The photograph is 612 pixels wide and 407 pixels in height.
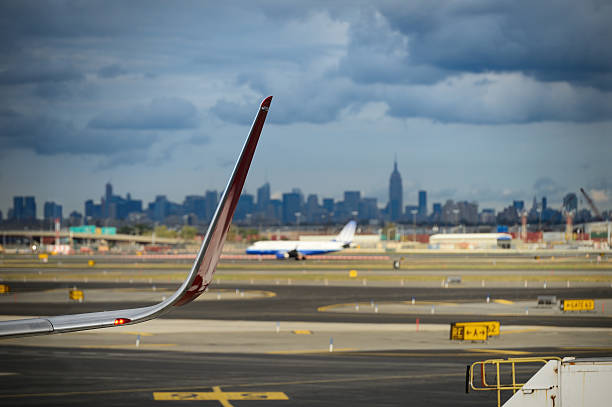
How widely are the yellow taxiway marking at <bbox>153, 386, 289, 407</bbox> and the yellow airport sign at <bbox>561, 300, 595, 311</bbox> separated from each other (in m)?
48.3

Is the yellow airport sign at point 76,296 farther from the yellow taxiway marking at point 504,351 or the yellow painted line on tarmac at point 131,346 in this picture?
the yellow taxiway marking at point 504,351

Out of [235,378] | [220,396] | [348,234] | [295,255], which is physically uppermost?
[348,234]

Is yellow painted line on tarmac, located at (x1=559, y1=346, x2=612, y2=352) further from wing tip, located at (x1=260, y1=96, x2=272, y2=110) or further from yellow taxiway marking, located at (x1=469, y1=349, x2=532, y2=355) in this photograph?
wing tip, located at (x1=260, y1=96, x2=272, y2=110)

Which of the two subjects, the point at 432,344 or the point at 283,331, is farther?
the point at 283,331

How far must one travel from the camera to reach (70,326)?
36.0ft

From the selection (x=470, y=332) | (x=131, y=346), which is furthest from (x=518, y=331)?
(x=131, y=346)

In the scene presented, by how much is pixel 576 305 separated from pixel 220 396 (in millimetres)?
51641

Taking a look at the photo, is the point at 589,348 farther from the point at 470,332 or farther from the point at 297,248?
the point at 297,248

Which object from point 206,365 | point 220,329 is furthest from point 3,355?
point 220,329

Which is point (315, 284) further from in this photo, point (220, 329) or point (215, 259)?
point (215, 259)

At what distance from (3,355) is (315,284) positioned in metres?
67.8

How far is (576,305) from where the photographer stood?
253ft

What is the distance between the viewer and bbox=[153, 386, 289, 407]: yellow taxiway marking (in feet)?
115

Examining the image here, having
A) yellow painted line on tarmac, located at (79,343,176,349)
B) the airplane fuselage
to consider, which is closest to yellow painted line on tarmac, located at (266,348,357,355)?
yellow painted line on tarmac, located at (79,343,176,349)
